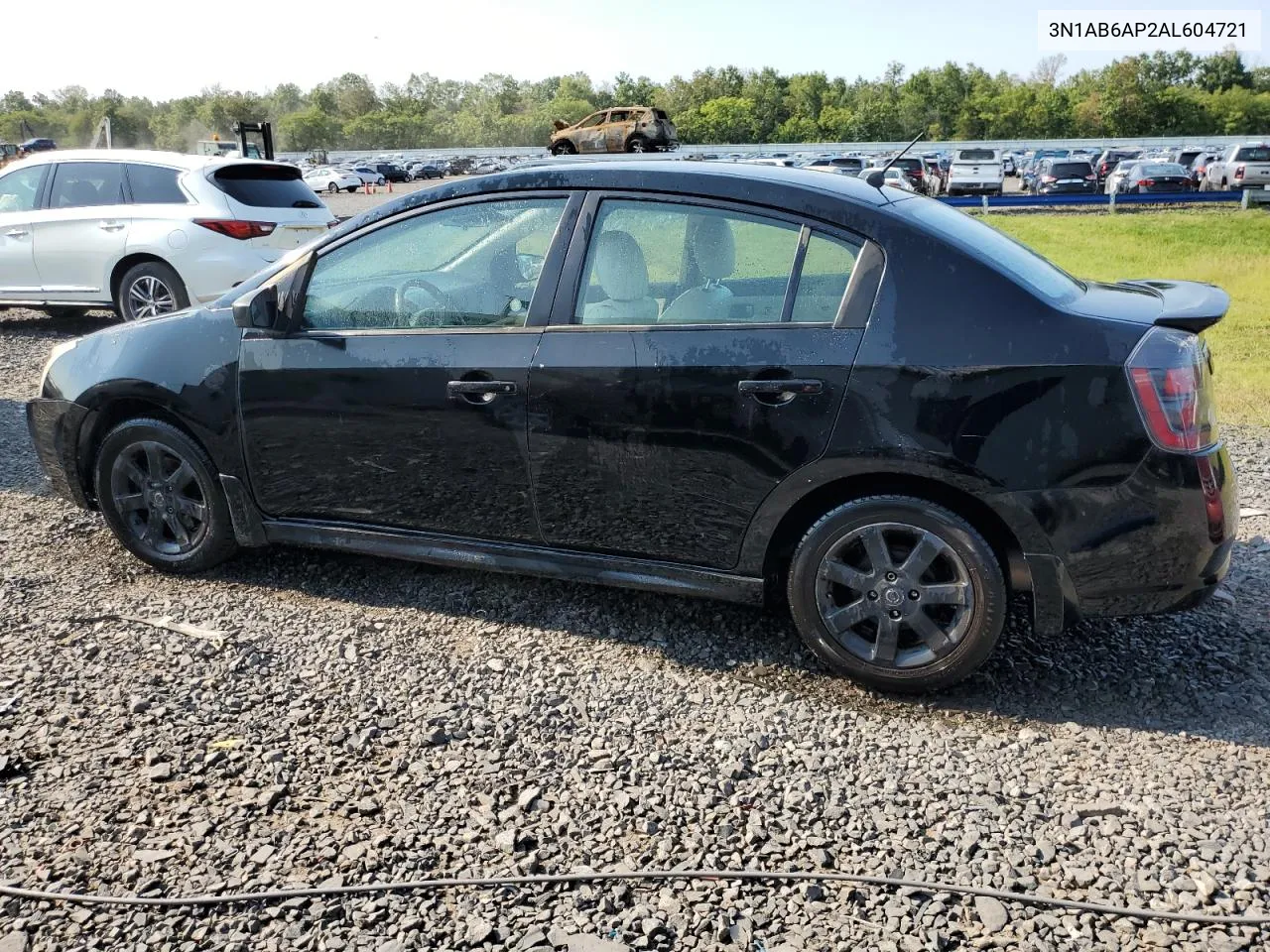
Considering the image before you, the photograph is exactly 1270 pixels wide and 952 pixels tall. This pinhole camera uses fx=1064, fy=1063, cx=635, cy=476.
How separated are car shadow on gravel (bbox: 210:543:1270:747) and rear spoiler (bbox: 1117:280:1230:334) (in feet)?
4.10

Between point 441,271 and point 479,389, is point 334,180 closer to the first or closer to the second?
point 441,271

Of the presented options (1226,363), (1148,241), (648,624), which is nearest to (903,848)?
(648,624)

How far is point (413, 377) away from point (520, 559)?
80 centimetres

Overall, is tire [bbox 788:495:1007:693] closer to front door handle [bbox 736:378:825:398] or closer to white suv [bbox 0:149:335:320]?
front door handle [bbox 736:378:825:398]

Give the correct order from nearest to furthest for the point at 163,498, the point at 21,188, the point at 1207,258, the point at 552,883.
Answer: the point at 552,883, the point at 163,498, the point at 21,188, the point at 1207,258

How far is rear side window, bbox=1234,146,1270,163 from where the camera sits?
31.8 metres

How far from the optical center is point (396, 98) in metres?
142

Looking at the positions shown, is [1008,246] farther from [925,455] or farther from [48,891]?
[48,891]

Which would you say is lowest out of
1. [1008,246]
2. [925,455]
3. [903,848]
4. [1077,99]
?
[903,848]

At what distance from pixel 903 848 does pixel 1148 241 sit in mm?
20524

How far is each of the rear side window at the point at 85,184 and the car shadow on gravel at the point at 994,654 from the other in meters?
7.01

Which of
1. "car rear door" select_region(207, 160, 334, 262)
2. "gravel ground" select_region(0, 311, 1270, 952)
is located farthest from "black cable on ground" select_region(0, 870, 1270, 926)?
"car rear door" select_region(207, 160, 334, 262)

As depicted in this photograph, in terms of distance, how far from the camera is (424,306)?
412 centimetres

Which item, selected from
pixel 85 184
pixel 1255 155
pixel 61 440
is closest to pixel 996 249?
pixel 61 440
